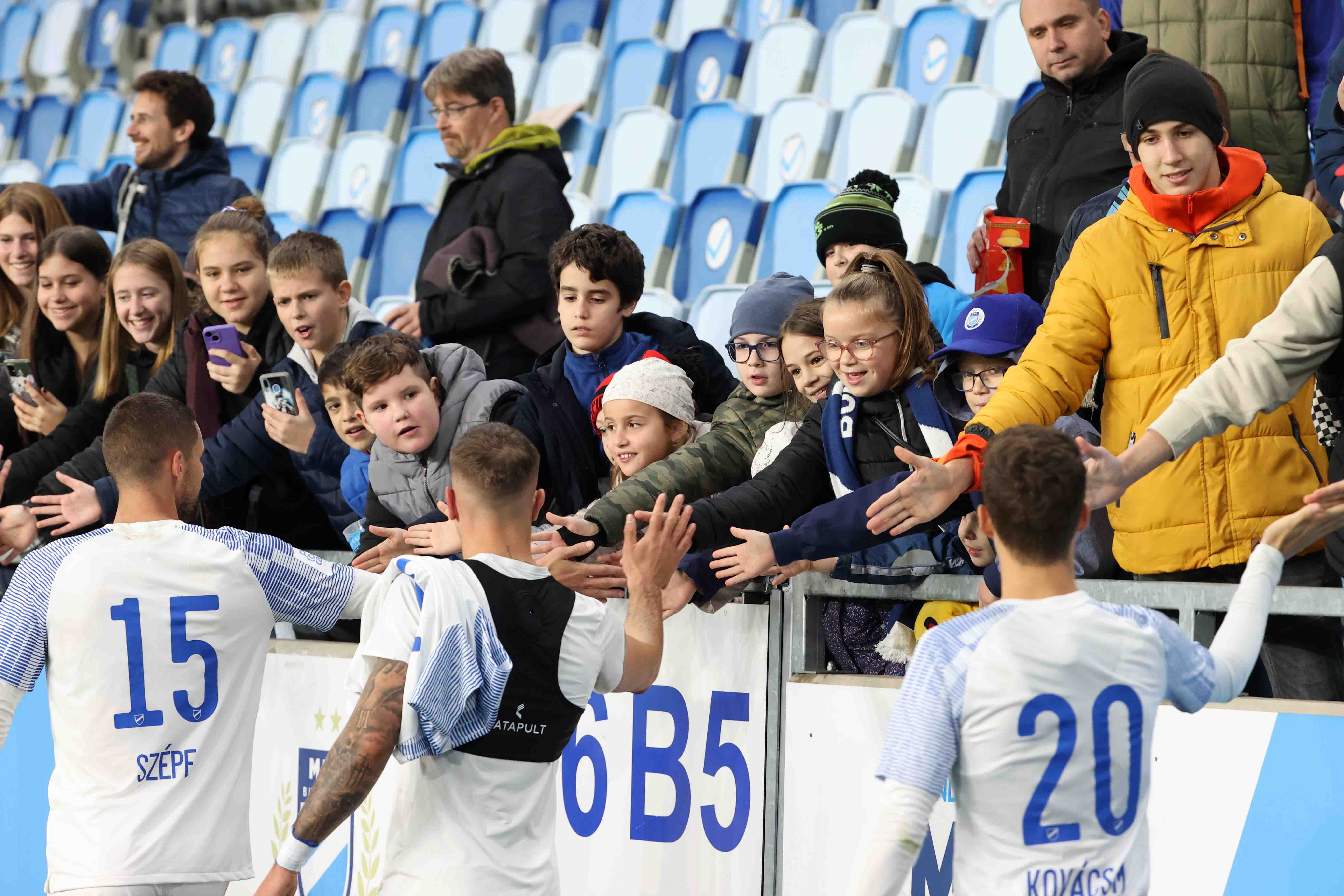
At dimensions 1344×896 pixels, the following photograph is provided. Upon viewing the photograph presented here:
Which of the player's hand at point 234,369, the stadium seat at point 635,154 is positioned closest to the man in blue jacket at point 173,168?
the player's hand at point 234,369

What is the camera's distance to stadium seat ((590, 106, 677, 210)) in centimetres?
972

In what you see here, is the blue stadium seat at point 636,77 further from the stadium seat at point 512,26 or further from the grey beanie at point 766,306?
the grey beanie at point 766,306

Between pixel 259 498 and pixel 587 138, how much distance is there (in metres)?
5.56

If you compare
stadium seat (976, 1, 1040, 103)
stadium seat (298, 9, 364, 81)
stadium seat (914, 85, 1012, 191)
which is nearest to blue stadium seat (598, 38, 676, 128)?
stadium seat (914, 85, 1012, 191)

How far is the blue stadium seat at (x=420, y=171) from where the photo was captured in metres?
10.7

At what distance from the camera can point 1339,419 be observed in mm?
3369

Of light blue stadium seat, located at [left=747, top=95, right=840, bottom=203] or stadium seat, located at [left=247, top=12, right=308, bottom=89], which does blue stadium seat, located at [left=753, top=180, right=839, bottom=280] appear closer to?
light blue stadium seat, located at [left=747, top=95, right=840, bottom=203]

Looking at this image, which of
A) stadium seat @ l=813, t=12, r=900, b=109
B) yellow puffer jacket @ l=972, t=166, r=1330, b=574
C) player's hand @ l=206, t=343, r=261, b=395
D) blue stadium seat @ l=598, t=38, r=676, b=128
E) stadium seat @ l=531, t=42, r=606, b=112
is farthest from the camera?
stadium seat @ l=531, t=42, r=606, b=112

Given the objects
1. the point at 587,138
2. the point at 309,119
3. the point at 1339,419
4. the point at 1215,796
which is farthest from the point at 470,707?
the point at 309,119

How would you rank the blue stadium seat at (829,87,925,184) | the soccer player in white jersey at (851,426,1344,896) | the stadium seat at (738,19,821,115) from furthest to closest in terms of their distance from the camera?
Result: the stadium seat at (738,19,821,115) → the blue stadium seat at (829,87,925,184) → the soccer player in white jersey at (851,426,1344,896)

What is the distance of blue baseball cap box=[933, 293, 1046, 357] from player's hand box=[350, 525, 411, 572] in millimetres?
1714

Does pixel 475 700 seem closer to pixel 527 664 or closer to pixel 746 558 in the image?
pixel 527 664

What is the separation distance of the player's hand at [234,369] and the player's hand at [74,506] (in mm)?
616

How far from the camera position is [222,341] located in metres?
5.29
